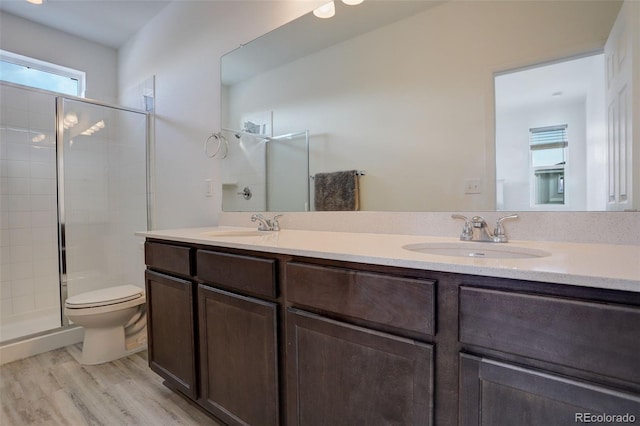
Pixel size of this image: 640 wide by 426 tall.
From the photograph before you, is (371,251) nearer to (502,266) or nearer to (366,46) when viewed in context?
(502,266)

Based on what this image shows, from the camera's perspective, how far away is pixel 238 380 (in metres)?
1.24

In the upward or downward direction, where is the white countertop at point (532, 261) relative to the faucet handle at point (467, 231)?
downward

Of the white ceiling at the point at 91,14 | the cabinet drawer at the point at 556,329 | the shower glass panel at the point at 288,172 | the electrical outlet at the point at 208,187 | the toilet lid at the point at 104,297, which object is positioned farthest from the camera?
the white ceiling at the point at 91,14

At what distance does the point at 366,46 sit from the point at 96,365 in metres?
2.54

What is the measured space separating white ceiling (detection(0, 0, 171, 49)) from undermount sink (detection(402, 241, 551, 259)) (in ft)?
9.35

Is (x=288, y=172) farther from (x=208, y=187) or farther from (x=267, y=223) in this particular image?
(x=208, y=187)

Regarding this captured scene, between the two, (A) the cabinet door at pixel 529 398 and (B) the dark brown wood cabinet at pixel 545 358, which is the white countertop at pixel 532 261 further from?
(A) the cabinet door at pixel 529 398

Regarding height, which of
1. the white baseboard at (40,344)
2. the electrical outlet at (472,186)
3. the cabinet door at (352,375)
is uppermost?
the electrical outlet at (472,186)

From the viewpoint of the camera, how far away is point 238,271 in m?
1.22

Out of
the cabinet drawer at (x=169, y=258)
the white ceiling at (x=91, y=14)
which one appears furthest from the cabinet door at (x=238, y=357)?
the white ceiling at (x=91, y=14)

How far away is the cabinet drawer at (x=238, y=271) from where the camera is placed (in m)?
1.11

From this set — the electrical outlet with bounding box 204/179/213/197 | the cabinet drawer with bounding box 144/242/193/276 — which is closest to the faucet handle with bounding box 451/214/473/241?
the cabinet drawer with bounding box 144/242/193/276

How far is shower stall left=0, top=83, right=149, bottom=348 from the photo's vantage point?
252cm

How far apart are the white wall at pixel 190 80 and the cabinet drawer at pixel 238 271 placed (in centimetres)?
94
